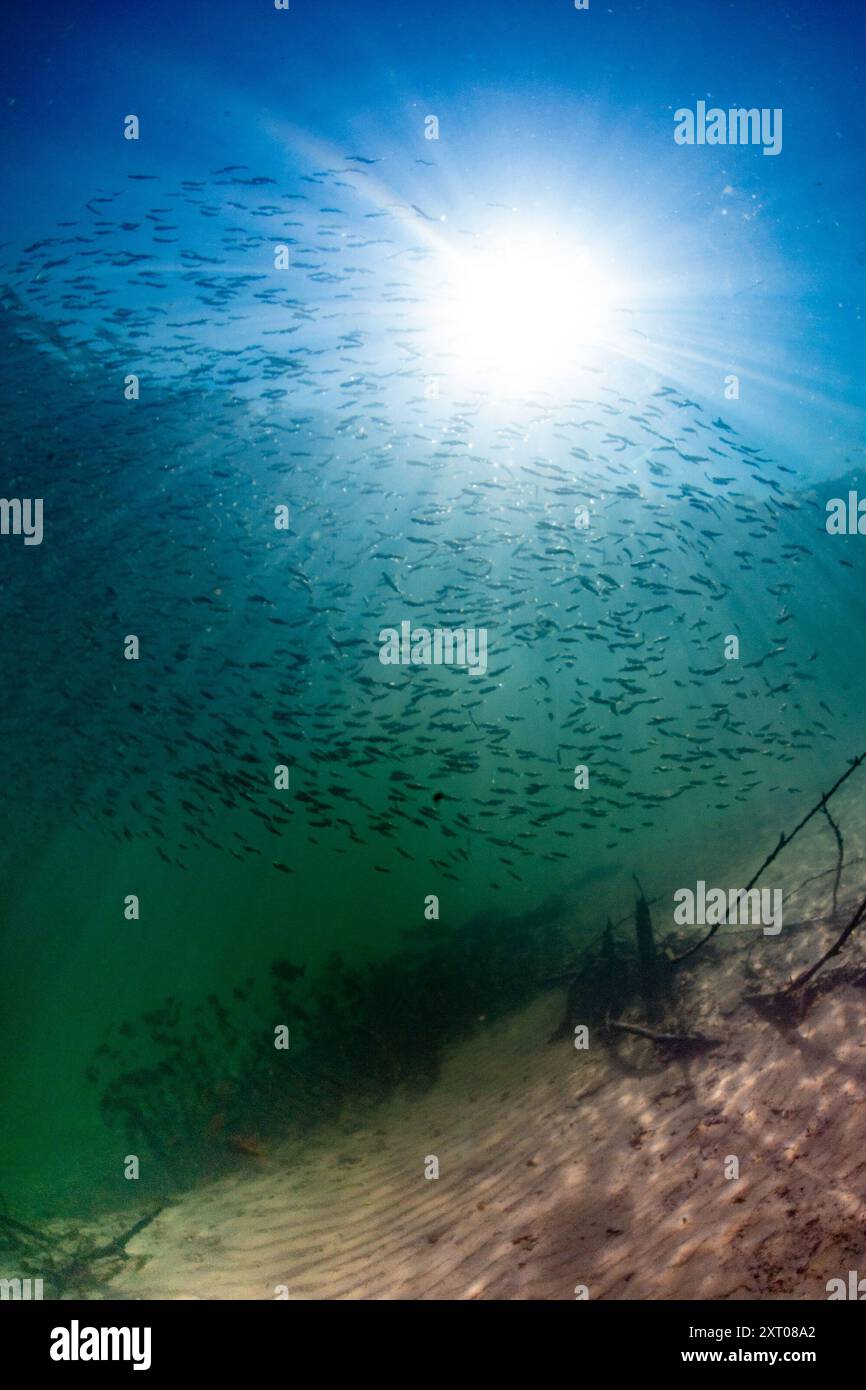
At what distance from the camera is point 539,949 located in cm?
1127

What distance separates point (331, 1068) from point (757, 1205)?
6.14 metres

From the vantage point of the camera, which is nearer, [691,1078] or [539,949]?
[691,1078]

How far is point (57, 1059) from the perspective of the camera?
14648mm

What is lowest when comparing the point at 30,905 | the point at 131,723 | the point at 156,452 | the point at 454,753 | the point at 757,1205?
the point at 30,905

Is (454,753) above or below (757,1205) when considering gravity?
above
